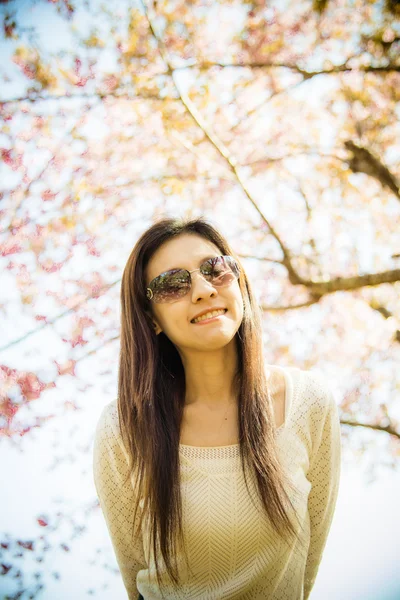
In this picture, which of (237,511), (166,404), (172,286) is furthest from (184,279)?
(237,511)

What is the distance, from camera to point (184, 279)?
1.95 metres

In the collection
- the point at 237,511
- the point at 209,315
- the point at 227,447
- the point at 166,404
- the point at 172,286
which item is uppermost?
the point at 172,286

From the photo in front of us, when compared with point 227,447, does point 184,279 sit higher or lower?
higher

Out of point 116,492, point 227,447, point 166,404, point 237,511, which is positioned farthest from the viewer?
point 166,404

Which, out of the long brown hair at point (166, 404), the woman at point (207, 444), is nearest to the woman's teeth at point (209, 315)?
the woman at point (207, 444)

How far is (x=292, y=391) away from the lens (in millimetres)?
1945

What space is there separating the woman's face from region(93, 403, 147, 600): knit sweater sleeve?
0.59m

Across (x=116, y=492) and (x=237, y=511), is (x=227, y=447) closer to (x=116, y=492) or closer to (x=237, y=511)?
(x=237, y=511)

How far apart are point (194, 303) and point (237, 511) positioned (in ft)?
3.07

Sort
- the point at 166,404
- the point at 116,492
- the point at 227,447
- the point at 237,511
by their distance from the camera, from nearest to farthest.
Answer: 1. the point at 237,511
2. the point at 227,447
3. the point at 116,492
4. the point at 166,404

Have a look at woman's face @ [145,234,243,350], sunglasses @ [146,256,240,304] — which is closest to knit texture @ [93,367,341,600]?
woman's face @ [145,234,243,350]

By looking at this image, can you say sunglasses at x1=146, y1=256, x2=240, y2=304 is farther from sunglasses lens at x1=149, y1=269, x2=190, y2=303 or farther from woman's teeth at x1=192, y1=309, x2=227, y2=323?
woman's teeth at x1=192, y1=309, x2=227, y2=323

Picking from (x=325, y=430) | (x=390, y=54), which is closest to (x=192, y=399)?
(x=325, y=430)

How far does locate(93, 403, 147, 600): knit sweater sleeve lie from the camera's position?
76.9 inches
